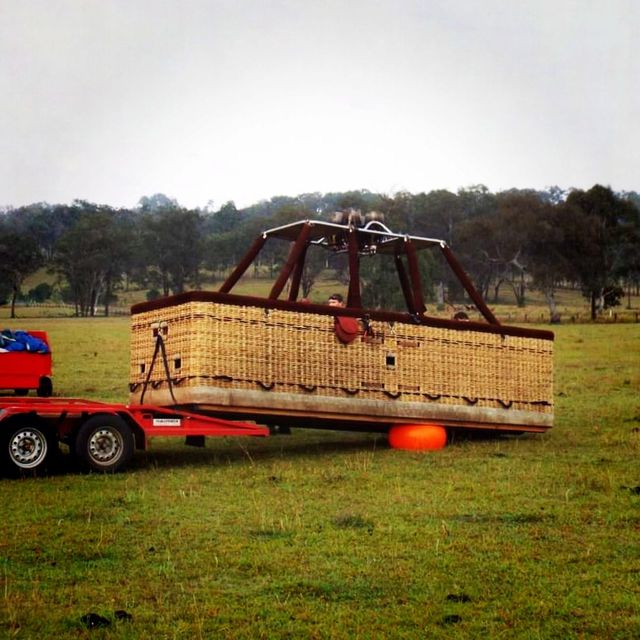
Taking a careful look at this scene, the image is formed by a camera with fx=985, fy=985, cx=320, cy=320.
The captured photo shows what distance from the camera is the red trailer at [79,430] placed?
37.5 feet

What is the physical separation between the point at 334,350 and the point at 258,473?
2.46 m

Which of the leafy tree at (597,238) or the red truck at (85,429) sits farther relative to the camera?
the leafy tree at (597,238)

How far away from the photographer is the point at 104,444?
1205 centimetres

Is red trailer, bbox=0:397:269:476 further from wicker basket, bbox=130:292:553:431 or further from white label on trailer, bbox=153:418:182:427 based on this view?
wicker basket, bbox=130:292:553:431

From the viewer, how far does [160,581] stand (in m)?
7.12

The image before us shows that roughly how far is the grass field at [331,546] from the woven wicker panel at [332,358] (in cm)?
111

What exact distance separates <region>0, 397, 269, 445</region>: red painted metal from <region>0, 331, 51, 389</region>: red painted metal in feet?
36.2

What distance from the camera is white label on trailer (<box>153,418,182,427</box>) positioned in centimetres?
1252

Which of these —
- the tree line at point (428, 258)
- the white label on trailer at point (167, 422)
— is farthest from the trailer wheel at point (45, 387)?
the tree line at point (428, 258)

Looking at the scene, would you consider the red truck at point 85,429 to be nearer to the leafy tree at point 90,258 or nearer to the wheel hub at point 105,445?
the wheel hub at point 105,445

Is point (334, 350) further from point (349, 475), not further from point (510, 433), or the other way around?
point (510, 433)

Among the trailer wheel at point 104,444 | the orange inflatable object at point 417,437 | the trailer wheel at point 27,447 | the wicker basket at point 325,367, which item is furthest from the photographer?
the orange inflatable object at point 417,437

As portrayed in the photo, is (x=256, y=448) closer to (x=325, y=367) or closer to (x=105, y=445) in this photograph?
(x=325, y=367)

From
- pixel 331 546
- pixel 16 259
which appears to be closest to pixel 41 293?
pixel 16 259
